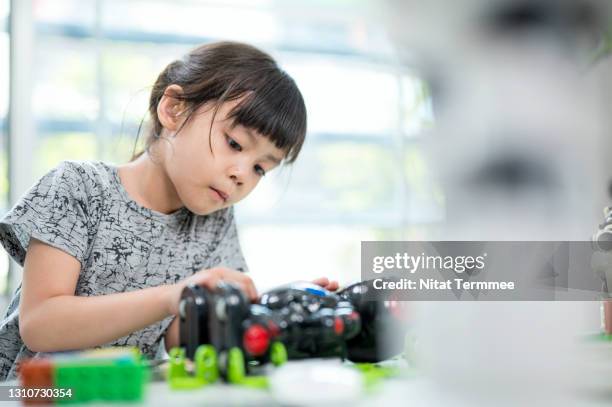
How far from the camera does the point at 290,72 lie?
6.16 feet

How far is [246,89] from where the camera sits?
832mm

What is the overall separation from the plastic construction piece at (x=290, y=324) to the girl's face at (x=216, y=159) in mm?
284

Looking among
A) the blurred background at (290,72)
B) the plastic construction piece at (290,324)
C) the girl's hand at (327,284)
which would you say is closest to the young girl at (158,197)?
the girl's hand at (327,284)

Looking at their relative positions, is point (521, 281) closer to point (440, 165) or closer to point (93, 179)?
point (440, 165)

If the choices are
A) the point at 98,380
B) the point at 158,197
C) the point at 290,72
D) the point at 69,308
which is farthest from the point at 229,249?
the point at 290,72

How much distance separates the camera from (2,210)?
1840mm

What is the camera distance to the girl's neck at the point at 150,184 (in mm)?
920

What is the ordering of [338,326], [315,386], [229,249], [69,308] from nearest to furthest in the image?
[315,386]
[338,326]
[69,308]
[229,249]

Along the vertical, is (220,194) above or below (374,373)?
above

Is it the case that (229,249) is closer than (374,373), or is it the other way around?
(374,373)

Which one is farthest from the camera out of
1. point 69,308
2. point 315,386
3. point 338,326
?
point 69,308

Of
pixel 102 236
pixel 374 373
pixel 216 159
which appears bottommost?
pixel 374 373

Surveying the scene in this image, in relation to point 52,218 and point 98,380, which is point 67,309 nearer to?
point 52,218

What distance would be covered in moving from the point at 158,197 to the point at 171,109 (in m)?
0.13
